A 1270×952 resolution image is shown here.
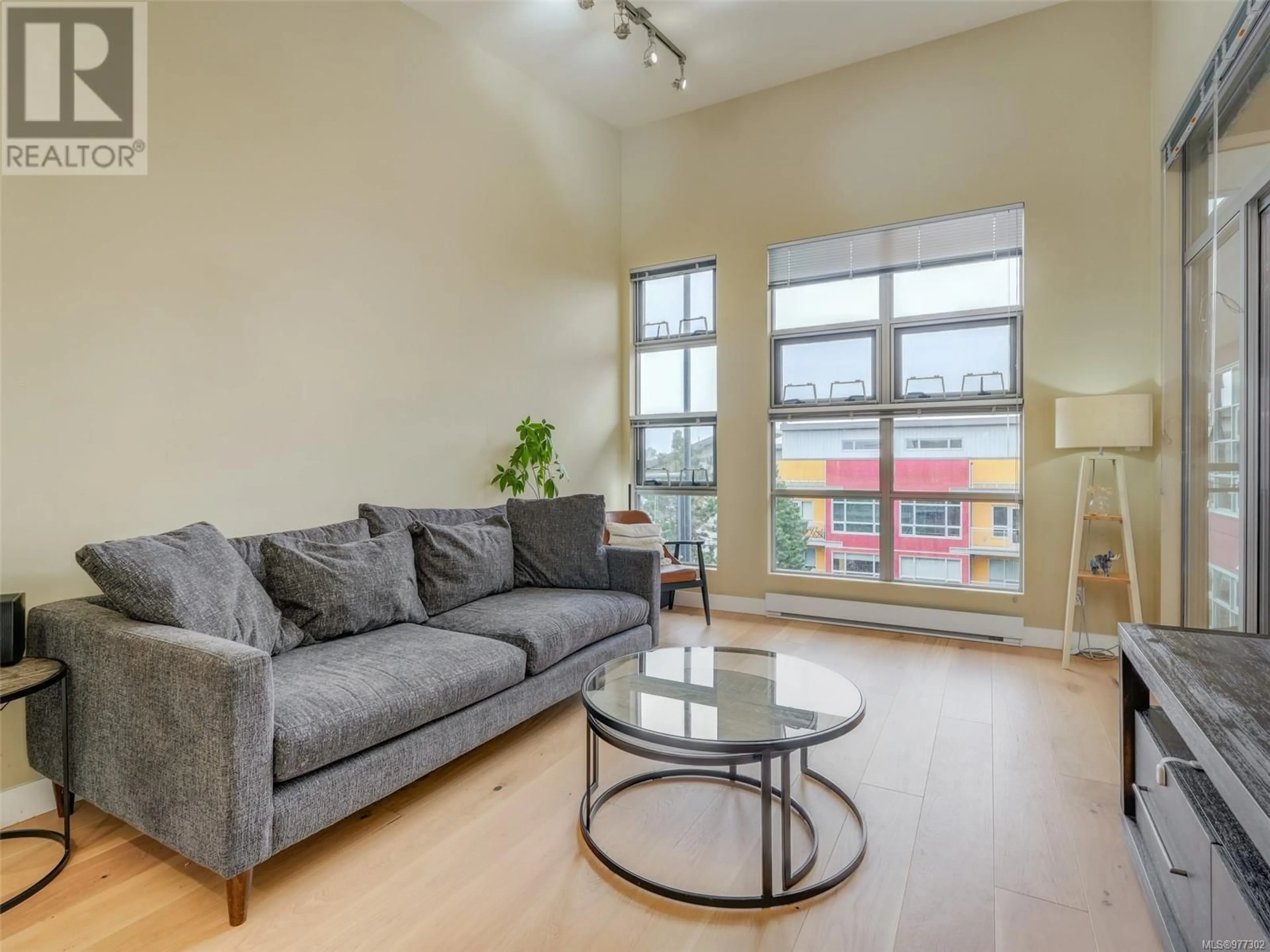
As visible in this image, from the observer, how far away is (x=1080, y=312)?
353 centimetres

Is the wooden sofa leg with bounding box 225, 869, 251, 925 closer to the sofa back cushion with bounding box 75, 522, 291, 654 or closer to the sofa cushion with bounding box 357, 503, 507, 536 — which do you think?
the sofa back cushion with bounding box 75, 522, 291, 654

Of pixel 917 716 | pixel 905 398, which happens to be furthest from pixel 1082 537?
pixel 917 716

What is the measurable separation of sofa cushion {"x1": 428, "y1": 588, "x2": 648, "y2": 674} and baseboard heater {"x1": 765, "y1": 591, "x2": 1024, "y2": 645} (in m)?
1.49

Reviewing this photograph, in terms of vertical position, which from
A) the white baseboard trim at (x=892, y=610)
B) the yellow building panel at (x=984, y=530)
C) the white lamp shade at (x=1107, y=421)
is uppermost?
the white lamp shade at (x=1107, y=421)

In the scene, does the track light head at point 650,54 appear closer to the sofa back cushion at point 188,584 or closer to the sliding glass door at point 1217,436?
the sliding glass door at point 1217,436

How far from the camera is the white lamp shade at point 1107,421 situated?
310 cm

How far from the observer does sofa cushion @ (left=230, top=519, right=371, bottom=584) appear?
7.70 feet

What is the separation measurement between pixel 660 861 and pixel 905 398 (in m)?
3.28

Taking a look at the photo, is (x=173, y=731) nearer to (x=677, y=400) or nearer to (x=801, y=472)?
(x=801, y=472)

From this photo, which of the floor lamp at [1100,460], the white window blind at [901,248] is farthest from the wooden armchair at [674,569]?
the floor lamp at [1100,460]

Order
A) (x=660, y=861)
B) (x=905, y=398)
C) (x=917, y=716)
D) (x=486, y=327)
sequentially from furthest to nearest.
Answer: (x=905, y=398) → (x=486, y=327) → (x=917, y=716) → (x=660, y=861)

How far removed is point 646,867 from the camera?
1708 mm

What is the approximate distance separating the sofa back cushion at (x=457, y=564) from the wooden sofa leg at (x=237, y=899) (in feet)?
4.32

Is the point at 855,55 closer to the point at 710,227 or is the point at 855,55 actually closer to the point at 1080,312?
the point at 710,227
